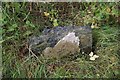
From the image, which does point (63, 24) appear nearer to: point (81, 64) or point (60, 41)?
point (60, 41)

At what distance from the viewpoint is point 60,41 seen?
212 cm

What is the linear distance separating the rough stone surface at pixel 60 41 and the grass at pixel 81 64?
55 millimetres

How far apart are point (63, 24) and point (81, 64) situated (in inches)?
11.7

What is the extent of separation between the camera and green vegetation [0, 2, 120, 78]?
213 centimetres

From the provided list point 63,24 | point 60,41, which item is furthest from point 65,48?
point 63,24

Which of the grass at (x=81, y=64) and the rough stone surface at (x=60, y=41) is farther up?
the rough stone surface at (x=60, y=41)

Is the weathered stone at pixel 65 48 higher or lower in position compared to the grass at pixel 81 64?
higher

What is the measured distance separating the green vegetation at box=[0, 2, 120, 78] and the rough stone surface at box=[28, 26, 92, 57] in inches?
1.4

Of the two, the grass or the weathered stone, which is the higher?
the weathered stone

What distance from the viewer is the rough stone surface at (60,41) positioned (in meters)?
2.12

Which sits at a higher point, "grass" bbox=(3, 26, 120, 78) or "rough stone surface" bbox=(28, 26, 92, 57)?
"rough stone surface" bbox=(28, 26, 92, 57)

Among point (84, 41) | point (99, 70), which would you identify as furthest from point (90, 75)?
point (84, 41)

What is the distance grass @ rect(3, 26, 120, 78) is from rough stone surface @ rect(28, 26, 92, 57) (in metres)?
0.06

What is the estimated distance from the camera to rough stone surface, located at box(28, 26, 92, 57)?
83.6 inches
